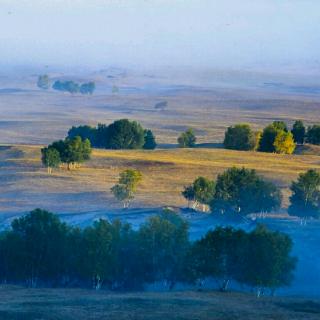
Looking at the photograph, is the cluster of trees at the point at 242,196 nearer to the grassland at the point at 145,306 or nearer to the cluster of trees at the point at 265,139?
the grassland at the point at 145,306

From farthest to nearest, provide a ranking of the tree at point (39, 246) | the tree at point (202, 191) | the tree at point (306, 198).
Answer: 1. the tree at point (202, 191)
2. the tree at point (306, 198)
3. the tree at point (39, 246)

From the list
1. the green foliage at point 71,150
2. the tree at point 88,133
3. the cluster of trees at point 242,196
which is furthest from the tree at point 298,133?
the cluster of trees at point 242,196

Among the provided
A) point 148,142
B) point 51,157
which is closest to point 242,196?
point 51,157

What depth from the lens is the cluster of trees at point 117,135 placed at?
8694cm

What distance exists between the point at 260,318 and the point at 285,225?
20.8m

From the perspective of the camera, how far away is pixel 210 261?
38.8 m

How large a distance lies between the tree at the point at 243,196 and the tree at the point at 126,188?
551 cm

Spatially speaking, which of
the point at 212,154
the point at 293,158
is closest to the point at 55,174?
the point at 212,154

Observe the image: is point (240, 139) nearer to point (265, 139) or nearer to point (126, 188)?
point (265, 139)

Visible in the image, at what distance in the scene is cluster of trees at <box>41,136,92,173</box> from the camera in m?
66.8

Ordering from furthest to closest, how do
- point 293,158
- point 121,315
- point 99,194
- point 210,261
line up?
point 293,158 < point 99,194 < point 210,261 < point 121,315

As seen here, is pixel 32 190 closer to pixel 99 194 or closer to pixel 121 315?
pixel 99 194

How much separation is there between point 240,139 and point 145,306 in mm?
56444

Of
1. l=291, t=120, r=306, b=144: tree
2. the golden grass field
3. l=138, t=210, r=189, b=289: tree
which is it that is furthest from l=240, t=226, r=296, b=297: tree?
l=291, t=120, r=306, b=144: tree
